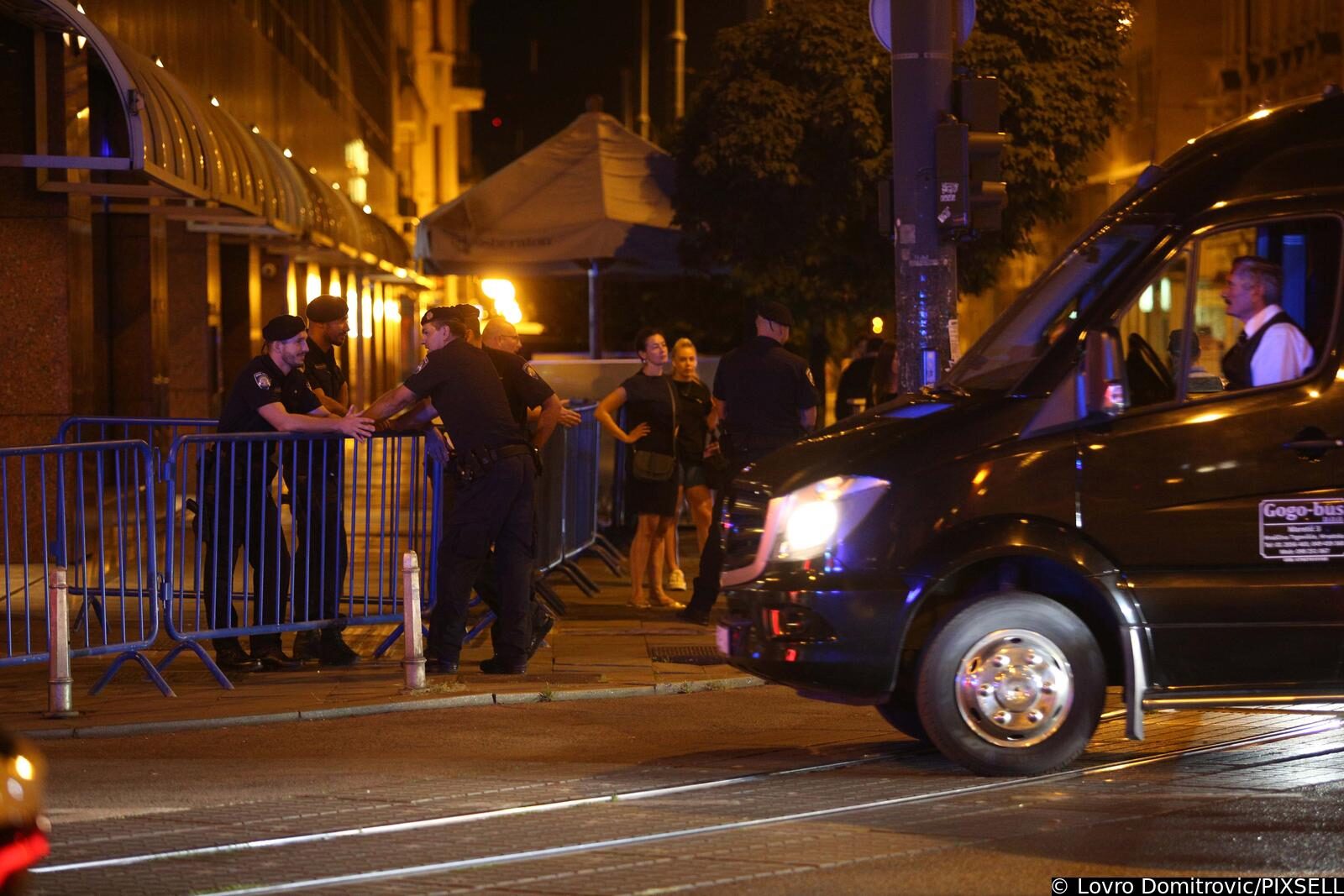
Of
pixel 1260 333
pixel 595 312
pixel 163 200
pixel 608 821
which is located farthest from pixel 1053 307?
pixel 595 312

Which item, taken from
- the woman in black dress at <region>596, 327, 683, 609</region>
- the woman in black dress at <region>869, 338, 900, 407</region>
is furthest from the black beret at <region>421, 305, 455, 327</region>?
the woman in black dress at <region>869, 338, 900, 407</region>

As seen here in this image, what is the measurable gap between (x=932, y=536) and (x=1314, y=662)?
4.81 ft

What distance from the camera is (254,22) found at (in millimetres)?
25375

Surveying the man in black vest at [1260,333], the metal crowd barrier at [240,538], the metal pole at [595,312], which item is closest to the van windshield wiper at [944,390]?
the man in black vest at [1260,333]

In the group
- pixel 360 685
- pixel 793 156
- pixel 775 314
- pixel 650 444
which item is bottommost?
pixel 360 685

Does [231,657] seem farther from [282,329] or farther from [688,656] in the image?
[688,656]

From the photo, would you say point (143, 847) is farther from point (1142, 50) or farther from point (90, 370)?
point (1142, 50)

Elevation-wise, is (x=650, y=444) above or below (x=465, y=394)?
below

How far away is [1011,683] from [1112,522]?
70 centimetres

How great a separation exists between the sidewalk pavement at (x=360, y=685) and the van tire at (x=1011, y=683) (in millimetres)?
2593

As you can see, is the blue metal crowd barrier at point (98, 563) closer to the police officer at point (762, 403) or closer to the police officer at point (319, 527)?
the police officer at point (319, 527)

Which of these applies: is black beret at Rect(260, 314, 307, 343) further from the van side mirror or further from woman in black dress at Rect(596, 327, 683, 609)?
the van side mirror

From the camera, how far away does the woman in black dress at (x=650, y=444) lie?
12703 mm

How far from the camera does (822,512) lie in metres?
7.57
